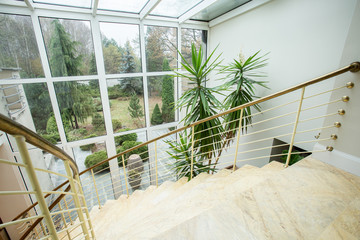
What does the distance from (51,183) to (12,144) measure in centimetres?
118

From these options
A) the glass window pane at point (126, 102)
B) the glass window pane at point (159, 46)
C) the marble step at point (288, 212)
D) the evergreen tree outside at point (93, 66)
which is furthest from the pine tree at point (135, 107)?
the marble step at point (288, 212)

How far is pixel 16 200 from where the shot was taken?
356cm

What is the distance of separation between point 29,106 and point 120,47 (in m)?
2.20

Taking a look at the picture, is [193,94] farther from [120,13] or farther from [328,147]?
[120,13]

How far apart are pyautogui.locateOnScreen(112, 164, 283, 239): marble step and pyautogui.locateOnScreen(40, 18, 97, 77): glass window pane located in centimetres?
335

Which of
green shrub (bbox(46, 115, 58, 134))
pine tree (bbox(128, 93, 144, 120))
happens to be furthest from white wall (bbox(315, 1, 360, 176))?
green shrub (bbox(46, 115, 58, 134))

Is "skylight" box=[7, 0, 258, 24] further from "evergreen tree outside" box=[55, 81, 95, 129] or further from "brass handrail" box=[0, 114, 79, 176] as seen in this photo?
"brass handrail" box=[0, 114, 79, 176]

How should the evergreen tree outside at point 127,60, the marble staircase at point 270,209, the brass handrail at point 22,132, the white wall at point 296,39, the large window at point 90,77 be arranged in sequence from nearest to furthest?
the brass handrail at point 22,132
the marble staircase at point 270,209
the white wall at point 296,39
the large window at point 90,77
the evergreen tree outside at point 127,60

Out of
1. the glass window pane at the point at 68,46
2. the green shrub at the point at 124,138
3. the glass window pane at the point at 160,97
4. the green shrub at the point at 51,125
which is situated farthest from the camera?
the glass window pane at the point at 160,97

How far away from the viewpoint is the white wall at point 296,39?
2342 millimetres

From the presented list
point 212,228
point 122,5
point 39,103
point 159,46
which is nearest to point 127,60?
point 159,46

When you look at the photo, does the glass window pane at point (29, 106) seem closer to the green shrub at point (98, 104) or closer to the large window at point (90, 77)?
the large window at point (90, 77)

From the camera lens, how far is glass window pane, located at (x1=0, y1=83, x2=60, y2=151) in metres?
3.39

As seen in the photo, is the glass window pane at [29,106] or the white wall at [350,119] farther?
the glass window pane at [29,106]
